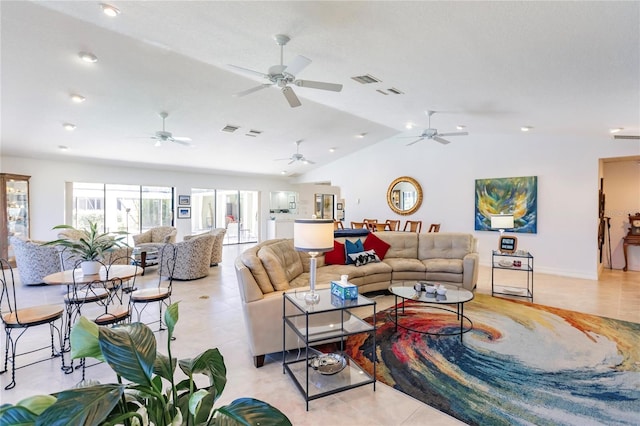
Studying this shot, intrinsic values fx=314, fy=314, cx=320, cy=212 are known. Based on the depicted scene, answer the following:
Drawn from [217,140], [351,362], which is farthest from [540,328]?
[217,140]

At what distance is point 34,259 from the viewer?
17.1 ft

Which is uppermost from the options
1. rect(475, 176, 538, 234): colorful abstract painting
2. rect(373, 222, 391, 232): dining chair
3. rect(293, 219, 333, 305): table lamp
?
rect(475, 176, 538, 234): colorful abstract painting

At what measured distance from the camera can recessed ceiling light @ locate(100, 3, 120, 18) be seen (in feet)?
9.04

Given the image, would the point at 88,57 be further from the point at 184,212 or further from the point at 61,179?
the point at 184,212

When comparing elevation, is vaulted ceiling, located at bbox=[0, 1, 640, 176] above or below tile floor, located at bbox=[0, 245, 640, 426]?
above

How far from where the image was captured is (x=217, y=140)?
24.3 feet

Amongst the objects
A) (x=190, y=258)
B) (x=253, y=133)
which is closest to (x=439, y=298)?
(x=190, y=258)

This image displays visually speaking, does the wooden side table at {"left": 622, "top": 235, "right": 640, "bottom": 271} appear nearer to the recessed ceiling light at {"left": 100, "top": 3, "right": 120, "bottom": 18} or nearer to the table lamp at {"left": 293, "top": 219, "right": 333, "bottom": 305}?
the table lamp at {"left": 293, "top": 219, "right": 333, "bottom": 305}

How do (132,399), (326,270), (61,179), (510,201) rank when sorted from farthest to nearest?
(61,179)
(510,201)
(326,270)
(132,399)

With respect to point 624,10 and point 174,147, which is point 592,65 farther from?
point 174,147

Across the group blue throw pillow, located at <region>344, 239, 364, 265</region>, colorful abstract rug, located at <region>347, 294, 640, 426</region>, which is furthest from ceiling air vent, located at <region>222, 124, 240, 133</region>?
colorful abstract rug, located at <region>347, 294, 640, 426</region>

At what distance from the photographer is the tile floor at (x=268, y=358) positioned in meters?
2.14

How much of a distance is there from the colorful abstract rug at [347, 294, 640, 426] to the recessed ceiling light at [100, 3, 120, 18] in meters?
3.80

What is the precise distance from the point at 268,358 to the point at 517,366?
2.22 metres
